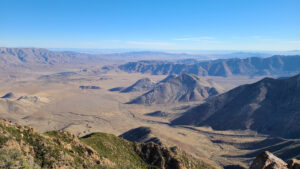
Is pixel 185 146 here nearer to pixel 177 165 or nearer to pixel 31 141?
pixel 177 165

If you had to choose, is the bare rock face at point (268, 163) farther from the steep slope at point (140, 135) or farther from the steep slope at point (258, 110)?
the steep slope at point (258, 110)

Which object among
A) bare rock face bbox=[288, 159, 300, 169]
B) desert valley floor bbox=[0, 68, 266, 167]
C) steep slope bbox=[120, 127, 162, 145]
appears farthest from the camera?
desert valley floor bbox=[0, 68, 266, 167]

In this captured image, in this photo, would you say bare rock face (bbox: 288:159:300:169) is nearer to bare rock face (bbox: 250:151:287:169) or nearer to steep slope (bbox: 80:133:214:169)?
bare rock face (bbox: 250:151:287:169)

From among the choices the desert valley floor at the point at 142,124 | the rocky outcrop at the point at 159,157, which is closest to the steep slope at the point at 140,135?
the desert valley floor at the point at 142,124

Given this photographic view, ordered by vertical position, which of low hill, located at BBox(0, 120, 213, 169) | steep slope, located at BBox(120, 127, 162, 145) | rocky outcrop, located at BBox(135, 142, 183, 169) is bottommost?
steep slope, located at BBox(120, 127, 162, 145)

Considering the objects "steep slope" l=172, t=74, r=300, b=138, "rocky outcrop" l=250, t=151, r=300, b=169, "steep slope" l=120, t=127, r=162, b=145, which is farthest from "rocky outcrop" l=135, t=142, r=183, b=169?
"steep slope" l=172, t=74, r=300, b=138

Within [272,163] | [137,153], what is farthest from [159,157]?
[272,163]
